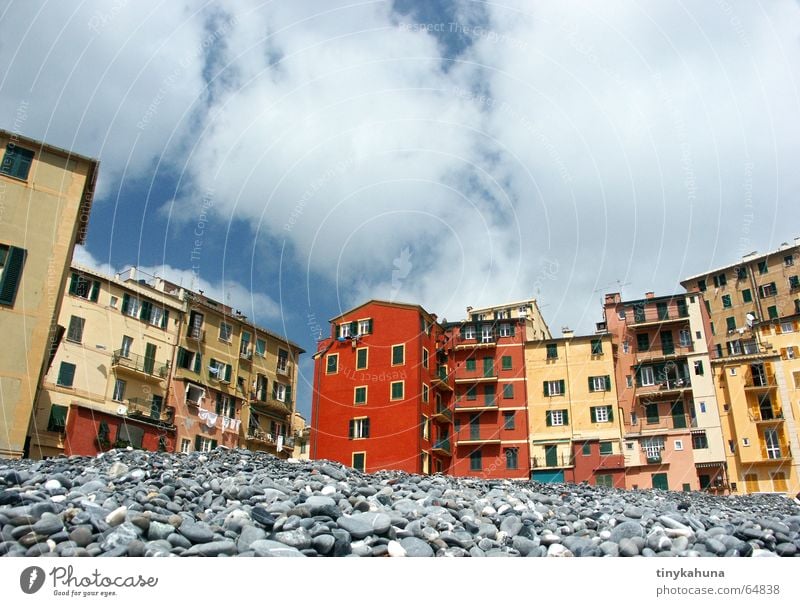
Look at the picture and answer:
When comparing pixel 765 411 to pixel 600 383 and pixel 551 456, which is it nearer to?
pixel 600 383

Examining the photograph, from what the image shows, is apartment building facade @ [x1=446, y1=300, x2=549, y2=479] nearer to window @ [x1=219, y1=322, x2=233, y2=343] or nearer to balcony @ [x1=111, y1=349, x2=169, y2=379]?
window @ [x1=219, y1=322, x2=233, y2=343]

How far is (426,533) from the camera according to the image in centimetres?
907

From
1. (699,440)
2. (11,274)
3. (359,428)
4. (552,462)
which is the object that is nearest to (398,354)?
(359,428)

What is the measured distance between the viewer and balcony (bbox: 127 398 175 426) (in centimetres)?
5012

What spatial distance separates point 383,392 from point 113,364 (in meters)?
22.3

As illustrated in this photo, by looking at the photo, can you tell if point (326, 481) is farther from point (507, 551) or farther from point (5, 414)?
point (5, 414)

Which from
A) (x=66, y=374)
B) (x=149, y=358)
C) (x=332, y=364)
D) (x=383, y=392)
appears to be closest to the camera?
(x=66, y=374)

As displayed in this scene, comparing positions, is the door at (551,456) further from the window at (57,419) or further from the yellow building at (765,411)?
the window at (57,419)

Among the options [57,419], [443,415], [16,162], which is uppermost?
[16,162]

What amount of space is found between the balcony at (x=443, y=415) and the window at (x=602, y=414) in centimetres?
1306

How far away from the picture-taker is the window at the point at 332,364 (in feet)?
198

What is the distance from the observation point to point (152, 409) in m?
51.6
